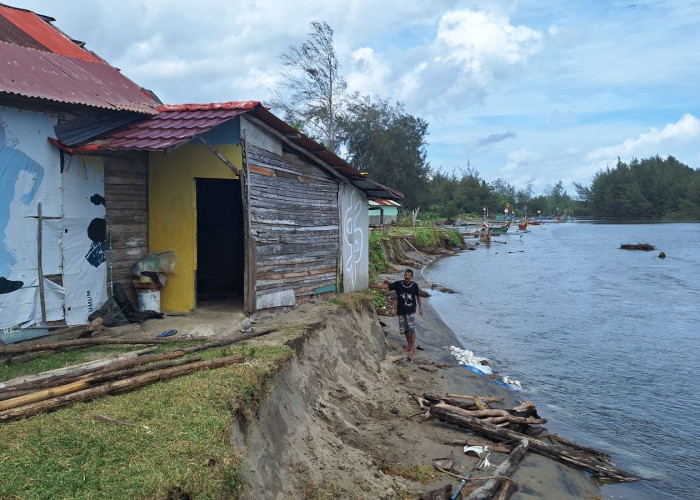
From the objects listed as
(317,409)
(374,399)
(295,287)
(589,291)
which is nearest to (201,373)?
(317,409)

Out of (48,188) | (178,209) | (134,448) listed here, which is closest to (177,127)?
(178,209)

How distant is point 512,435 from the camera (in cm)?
914

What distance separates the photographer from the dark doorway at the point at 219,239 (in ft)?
44.5

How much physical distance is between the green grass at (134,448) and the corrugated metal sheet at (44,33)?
8367 millimetres

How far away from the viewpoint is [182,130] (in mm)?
9672

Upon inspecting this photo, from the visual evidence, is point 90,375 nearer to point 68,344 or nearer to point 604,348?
point 68,344

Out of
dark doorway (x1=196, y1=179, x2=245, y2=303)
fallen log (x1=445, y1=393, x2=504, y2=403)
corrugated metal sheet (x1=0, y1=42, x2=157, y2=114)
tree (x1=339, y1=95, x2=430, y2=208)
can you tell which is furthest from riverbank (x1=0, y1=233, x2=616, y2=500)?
tree (x1=339, y1=95, x2=430, y2=208)

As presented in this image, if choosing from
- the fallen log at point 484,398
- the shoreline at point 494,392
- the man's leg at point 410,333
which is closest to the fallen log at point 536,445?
the shoreline at point 494,392

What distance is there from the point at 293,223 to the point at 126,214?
3448mm

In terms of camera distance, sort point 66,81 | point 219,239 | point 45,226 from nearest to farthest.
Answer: point 45,226
point 66,81
point 219,239

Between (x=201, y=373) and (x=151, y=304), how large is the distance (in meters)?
4.21

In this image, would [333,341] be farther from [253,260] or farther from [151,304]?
[151,304]

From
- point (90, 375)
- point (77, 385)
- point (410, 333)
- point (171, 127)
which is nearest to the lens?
point (77, 385)

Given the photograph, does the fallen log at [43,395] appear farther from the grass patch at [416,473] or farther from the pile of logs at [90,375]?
the grass patch at [416,473]
